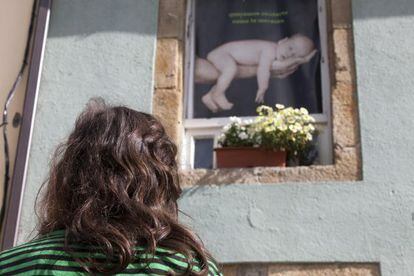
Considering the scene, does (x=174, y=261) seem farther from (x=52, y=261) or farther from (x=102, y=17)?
(x=102, y=17)

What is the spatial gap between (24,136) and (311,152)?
2.06m

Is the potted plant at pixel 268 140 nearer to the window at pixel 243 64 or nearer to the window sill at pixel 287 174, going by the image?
the window sill at pixel 287 174

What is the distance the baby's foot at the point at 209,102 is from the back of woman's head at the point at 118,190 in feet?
9.66

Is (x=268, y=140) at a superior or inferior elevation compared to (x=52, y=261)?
superior

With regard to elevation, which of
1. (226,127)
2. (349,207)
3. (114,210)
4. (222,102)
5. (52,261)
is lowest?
(52,261)

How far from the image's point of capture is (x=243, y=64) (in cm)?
467

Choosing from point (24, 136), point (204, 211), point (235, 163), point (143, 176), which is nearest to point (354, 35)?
point (235, 163)

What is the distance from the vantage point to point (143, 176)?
4.99ft

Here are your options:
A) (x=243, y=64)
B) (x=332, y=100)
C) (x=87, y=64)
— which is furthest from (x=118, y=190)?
(x=243, y=64)

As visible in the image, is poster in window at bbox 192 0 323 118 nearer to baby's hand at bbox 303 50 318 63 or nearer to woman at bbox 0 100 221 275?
baby's hand at bbox 303 50 318 63

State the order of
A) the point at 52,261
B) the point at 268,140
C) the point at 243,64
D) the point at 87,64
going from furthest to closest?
the point at 243,64, the point at 87,64, the point at 268,140, the point at 52,261

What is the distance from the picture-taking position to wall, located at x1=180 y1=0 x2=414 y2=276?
372 centimetres

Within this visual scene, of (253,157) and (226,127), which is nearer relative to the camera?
(253,157)

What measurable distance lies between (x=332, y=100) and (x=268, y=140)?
1.80ft
